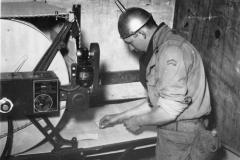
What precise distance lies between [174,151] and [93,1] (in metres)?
1.54

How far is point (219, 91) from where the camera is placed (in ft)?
8.81

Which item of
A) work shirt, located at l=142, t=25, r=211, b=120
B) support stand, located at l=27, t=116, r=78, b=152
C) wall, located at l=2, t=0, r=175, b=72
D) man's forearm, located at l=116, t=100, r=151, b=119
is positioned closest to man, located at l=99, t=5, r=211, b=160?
work shirt, located at l=142, t=25, r=211, b=120

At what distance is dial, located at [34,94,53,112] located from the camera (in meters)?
1.87

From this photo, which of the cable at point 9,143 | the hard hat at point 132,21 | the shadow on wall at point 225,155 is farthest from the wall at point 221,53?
the cable at point 9,143

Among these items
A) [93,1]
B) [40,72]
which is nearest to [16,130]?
[40,72]

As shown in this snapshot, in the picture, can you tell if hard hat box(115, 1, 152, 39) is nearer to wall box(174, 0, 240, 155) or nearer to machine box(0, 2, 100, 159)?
machine box(0, 2, 100, 159)

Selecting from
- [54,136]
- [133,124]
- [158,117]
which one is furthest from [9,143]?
[158,117]

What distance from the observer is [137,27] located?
76.9 inches

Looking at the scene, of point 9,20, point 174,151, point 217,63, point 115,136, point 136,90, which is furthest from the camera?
point 136,90

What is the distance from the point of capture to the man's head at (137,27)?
1954 millimetres

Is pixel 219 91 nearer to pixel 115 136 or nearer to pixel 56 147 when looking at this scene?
pixel 115 136

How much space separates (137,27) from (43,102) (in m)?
0.71

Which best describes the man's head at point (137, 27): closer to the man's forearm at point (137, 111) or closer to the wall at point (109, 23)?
the man's forearm at point (137, 111)

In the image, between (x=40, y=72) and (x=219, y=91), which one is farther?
(x=219, y=91)
